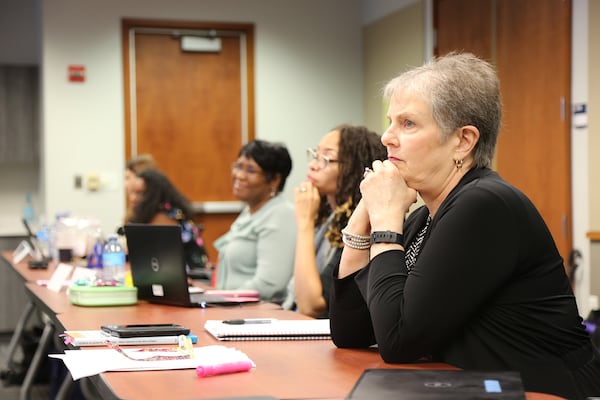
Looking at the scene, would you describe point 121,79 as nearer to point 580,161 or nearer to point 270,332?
point 580,161

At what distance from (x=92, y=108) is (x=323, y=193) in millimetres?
4093

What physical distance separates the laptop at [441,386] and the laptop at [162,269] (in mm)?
1547

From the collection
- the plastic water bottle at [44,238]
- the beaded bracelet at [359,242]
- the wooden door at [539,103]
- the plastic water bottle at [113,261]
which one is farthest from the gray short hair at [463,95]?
the plastic water bottle at [44,238]

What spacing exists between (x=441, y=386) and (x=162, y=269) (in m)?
1.82

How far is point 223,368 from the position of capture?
5.68 ft

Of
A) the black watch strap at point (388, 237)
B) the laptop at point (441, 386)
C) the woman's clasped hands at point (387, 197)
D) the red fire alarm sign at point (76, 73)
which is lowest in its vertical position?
the laptop at point (441, 386)

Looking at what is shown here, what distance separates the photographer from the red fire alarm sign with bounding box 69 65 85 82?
6.99 m

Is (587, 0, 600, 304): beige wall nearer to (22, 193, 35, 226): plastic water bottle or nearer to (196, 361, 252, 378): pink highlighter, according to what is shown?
(196, 361, 252, 378): pink highlighter

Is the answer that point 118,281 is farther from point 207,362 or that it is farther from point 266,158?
point 207,362

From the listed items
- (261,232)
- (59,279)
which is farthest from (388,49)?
(59,279)

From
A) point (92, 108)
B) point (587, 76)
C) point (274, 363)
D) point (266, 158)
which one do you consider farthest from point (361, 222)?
point (92, 108)

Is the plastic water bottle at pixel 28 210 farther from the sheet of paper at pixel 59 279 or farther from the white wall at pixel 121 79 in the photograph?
the sheet of paper at pixel 59 279

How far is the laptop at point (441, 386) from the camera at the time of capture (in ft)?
4.46

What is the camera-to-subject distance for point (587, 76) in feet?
16.0
